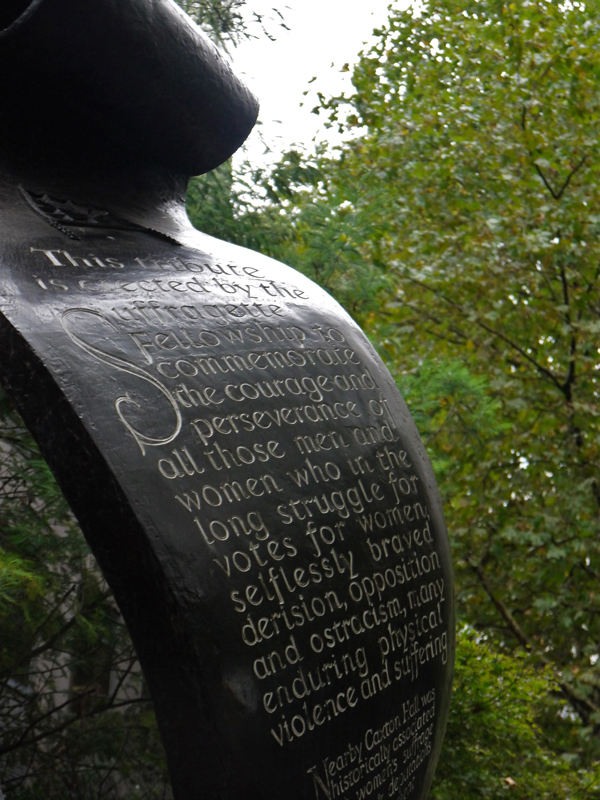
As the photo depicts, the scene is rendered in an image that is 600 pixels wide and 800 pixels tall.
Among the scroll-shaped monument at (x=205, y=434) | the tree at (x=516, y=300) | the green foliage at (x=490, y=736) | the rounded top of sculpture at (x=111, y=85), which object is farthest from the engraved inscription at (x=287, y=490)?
the tree at (x=516, y=300)

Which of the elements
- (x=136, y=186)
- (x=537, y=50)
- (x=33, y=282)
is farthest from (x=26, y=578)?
(x=537, y=50)

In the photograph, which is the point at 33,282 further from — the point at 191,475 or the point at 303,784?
the point at 303,784

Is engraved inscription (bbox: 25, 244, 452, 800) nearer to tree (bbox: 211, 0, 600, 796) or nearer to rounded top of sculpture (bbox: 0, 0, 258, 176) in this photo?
rounded top of sculpture (bbox: 0, 0, 258, 176)

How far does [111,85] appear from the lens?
6.93ft

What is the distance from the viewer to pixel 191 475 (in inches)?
62.9

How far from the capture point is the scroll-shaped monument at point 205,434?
1502mm

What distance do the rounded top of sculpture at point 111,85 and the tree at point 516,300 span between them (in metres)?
4.73

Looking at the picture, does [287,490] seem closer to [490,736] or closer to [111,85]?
[111,85]

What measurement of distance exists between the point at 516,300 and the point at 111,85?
274 inches

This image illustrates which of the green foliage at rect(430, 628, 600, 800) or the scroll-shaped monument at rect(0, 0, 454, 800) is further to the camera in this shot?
the green foliage at rect(430, 628, 600, 800)

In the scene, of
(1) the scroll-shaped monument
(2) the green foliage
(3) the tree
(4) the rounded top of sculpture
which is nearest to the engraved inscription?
(1) the scroll-shaped monument

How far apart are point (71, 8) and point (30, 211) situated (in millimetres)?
406

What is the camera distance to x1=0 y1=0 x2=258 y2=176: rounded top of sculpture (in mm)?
1979

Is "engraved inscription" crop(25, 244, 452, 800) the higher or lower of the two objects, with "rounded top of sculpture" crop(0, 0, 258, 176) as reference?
lower
